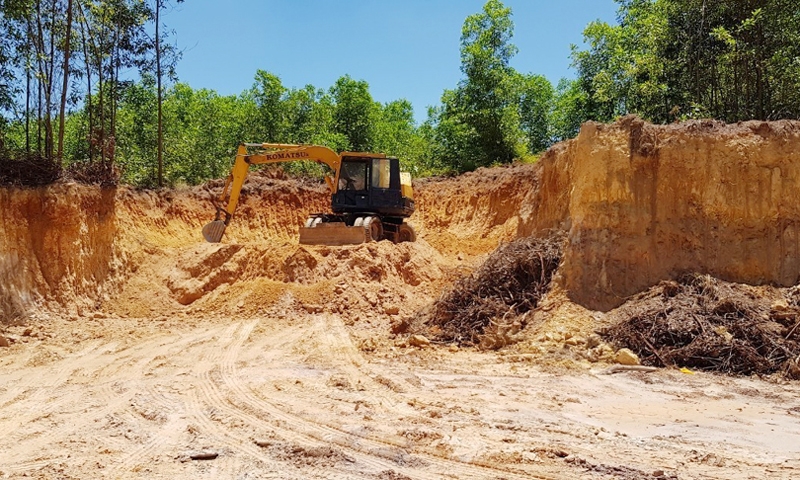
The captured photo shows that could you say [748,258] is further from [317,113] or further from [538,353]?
[317,113]

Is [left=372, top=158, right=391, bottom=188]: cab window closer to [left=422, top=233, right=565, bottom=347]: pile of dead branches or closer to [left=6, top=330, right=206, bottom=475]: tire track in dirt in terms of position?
[left=422, top=233, right=565, bottom=347]: pile of dead branches

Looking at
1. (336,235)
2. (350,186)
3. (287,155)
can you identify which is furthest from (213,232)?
(350,186)

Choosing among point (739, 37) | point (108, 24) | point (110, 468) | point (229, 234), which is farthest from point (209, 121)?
point (110, 468)

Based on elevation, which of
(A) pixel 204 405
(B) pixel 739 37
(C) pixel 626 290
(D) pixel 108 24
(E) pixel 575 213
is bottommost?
Answer: (A) pixel 204 405

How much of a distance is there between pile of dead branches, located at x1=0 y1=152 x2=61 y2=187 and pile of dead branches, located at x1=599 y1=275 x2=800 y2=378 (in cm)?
1250

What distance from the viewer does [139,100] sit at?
31828 mm

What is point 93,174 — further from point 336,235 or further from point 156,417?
point 156,417

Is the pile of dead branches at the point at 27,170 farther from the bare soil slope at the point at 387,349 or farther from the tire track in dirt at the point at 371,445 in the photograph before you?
the tire track in dirt at the point at 371,445

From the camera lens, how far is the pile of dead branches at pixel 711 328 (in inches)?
359

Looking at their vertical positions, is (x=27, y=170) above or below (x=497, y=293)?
above

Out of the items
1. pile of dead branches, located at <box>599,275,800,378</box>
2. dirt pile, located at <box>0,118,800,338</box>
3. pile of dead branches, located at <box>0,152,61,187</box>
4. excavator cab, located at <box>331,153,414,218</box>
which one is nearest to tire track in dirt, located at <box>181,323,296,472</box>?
pile of dead branches, located at <box>599,275,800,378</box>

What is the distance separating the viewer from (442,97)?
33406 millimetres

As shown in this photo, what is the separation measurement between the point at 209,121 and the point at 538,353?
110 feet

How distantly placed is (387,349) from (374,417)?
182 inches
